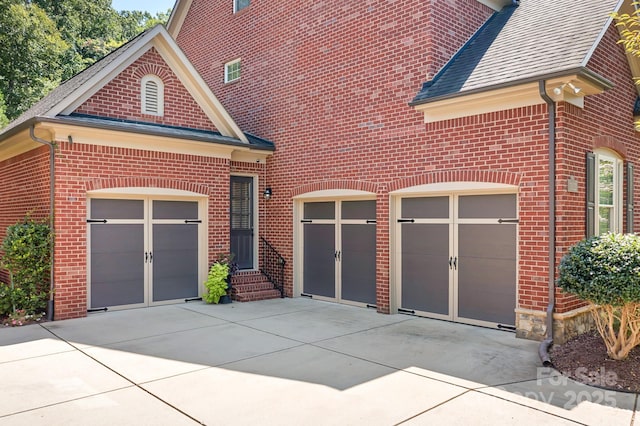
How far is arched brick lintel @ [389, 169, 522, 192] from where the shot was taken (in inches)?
294

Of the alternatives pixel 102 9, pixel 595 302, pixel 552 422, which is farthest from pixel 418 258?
pixel 102 9

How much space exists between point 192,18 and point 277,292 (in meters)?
9.58

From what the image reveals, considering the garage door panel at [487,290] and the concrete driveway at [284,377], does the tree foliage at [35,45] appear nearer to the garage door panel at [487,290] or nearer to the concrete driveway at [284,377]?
the concrete driveway at [284,377]

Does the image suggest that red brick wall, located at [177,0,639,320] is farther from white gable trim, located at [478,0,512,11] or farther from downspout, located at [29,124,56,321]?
downspout, located at [29,124,56,321]

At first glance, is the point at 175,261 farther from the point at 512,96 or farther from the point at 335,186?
the point at 512,96

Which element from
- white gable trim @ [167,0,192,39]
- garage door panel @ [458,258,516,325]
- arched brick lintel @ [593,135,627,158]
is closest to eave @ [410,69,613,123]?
arched brick lintel @ [593,135,627,158]

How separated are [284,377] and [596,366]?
368 centimetres

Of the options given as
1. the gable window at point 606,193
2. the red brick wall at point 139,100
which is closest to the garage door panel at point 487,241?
the gable window at point 606,193

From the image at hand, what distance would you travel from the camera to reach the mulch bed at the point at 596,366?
17.0 ft

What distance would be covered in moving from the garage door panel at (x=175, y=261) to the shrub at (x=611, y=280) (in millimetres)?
7366

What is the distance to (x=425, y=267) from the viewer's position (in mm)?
8797

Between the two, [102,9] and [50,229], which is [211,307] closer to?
[50,229]

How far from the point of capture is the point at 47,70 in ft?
72.4

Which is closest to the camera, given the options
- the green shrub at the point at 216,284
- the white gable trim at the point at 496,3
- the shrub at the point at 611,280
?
the shrub at the point at 611,280
